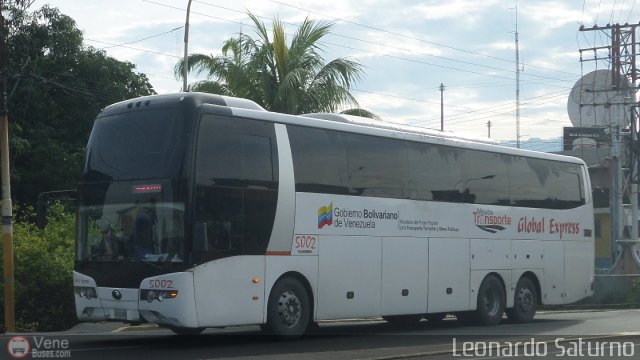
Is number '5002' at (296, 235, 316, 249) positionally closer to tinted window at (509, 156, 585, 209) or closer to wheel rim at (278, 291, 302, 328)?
wheel rim at (278, 291, 302, 328)

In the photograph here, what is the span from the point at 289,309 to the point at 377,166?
3.50 m

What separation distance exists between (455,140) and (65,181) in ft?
61.6

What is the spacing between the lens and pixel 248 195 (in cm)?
1464

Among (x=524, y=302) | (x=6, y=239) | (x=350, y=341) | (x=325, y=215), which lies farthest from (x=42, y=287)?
(x=524, y=302)

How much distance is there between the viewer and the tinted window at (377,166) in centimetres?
1681

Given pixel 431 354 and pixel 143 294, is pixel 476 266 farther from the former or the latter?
pixel 143 294

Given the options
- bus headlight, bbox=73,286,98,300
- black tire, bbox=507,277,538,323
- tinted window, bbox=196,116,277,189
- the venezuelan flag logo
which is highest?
tinted window, bbox=196,116,277,189

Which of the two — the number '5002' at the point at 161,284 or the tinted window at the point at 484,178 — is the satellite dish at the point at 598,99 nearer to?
the tinted window at the point at 484,178

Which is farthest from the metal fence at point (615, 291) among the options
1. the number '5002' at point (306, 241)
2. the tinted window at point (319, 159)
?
the number '5002' at point (306, 241)

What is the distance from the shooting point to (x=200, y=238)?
1380cm

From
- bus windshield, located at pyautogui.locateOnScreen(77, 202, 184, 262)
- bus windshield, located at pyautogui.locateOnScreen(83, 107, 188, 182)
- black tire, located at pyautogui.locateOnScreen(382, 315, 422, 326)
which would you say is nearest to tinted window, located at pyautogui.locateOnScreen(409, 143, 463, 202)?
black tire, located at pyautogui.locateOnScreen(382, 315, 422, 326)

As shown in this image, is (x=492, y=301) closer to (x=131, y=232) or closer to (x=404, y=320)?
(x=404, y=320)

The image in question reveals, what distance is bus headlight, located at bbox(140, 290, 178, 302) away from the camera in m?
13.6

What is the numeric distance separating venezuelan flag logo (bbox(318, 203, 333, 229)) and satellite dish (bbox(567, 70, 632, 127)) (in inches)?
1112
